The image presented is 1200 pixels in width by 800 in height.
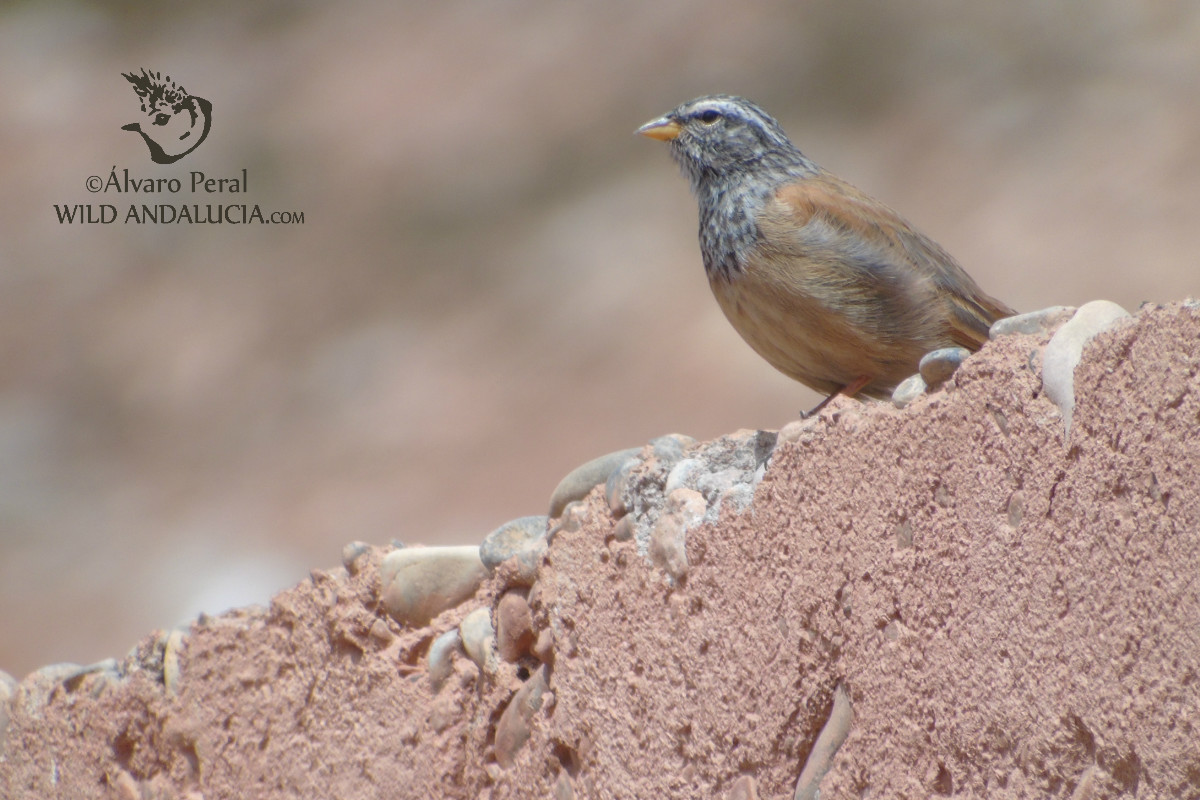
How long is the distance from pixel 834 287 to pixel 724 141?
988 millimetres

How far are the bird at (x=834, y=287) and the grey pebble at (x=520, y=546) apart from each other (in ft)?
2.60

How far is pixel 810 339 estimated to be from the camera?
3342mm

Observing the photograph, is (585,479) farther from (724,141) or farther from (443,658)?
(724,141)

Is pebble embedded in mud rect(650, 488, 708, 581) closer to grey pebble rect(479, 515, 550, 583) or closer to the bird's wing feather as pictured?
grey pebble rect(479, 515, 550, 583)

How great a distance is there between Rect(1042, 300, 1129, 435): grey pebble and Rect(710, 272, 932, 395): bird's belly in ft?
4.48

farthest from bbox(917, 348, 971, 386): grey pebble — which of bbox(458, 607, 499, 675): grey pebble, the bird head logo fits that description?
the bird head logo

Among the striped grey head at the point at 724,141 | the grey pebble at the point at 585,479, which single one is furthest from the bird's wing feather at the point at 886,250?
the grey pebble at the point at 585,479

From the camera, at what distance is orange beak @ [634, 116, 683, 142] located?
441cm

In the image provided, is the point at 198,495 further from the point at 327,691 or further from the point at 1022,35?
the point at 327,691

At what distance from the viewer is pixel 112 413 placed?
17250 millimetres

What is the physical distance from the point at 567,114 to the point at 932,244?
46.6 ft

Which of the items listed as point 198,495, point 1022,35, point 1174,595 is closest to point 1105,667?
point 1174,595

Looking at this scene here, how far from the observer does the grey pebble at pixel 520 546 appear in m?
2.79

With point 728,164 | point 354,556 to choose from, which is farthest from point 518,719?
point 728,164
